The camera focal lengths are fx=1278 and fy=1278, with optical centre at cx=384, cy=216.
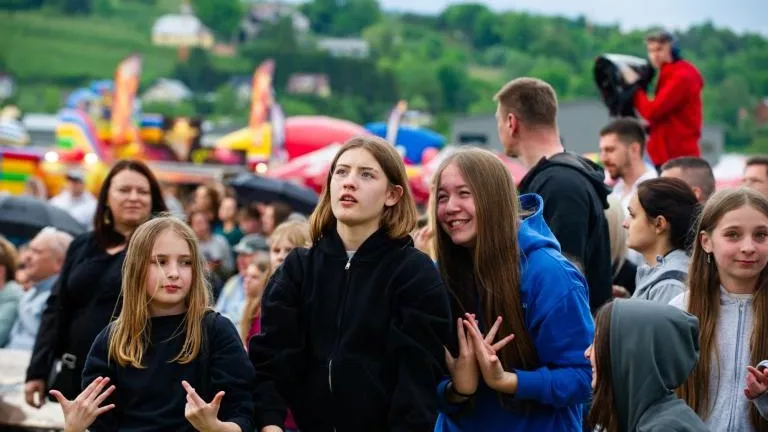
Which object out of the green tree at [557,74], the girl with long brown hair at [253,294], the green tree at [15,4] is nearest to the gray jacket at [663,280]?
the girl with long brown hair at [253,294]

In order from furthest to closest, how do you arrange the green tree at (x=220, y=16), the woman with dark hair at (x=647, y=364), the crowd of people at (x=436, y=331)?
the green tree at (x=220, y=16)
the crowd of people at (x=436, y=331)
the woman with dark hair at (x=647, y=364)

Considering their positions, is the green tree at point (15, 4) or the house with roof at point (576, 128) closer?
the house with roof at point (576, 128)

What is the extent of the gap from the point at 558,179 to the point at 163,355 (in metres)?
2.11

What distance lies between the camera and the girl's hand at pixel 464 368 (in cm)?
453

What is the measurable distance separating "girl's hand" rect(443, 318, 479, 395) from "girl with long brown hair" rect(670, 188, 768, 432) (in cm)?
100

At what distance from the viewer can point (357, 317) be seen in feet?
14.9

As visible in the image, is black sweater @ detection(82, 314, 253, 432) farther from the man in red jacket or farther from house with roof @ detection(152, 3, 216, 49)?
house with roof @ detection(152, 3, 216, 49)

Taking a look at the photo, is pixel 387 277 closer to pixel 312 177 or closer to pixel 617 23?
pixel 312 177

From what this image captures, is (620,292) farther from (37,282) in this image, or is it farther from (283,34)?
(283,34)

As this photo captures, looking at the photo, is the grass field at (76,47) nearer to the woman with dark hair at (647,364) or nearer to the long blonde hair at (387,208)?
the long blonde hair at (387,208)

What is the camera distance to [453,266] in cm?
483

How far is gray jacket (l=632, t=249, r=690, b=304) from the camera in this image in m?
5.70

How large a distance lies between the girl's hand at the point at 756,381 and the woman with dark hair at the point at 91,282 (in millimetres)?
3278

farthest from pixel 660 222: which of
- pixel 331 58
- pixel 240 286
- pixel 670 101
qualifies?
pixel 331 58
